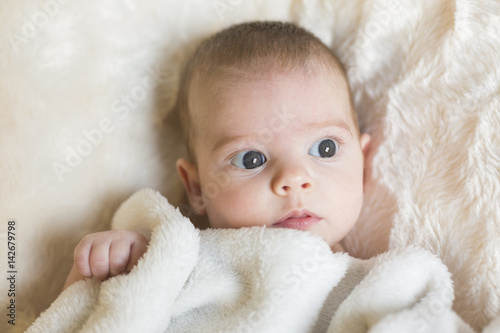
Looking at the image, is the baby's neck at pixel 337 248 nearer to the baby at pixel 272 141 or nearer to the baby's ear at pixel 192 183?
the baby at pixel 272 141

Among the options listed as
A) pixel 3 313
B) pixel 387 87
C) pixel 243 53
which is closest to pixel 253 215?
pixel 243 53

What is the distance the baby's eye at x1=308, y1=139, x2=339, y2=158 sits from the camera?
123 centimetres

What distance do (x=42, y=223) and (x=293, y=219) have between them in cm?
59

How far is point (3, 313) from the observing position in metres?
1.20

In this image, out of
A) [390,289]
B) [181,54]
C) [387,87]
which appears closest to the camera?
[390,289]

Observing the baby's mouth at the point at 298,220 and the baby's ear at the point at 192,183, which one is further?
the baby's ear at the point at 192,183

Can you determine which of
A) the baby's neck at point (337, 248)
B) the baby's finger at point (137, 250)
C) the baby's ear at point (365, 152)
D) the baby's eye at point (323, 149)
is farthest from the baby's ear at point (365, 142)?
the baby's finger at point (137, 250)

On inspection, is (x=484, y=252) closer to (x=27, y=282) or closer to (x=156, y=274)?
(x=156, y=274)

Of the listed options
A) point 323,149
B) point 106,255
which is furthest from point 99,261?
point 323,149

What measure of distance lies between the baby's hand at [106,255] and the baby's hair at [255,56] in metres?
0.35

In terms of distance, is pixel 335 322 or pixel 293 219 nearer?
pixel 335 322

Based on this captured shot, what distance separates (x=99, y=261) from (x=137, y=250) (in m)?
0.08

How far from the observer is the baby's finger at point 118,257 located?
1.07 meters

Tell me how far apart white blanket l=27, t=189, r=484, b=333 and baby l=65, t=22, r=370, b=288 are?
0.08 meters
